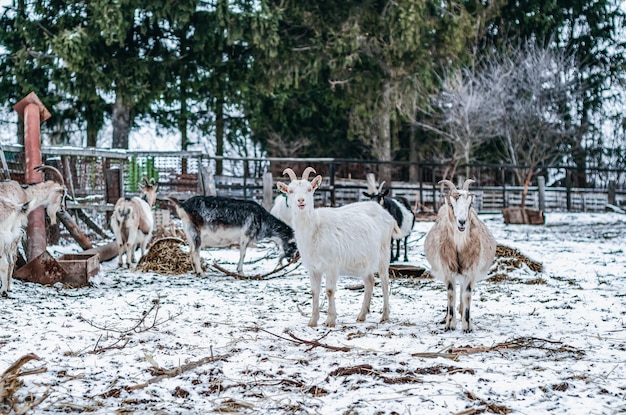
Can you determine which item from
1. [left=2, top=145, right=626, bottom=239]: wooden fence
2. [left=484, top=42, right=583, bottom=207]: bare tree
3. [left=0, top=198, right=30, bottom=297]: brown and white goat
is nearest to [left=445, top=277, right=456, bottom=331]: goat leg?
[left=0, top=198, right=30, bottom=297]: brown and white goat

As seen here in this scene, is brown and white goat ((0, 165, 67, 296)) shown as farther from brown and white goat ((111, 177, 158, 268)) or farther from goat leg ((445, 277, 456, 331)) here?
goat leg ((445, 277, 456, 331))

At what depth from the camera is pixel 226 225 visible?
934cm

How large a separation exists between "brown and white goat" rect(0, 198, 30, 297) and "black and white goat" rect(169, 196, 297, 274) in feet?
7.98

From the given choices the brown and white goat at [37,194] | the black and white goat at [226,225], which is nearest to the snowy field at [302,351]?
the brown and white goat at [37,194]

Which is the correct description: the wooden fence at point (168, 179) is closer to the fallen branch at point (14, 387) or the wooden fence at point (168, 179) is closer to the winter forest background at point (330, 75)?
the winter forest background at point (330, 75)

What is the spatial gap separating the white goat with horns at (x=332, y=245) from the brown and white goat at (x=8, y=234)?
10.8ft

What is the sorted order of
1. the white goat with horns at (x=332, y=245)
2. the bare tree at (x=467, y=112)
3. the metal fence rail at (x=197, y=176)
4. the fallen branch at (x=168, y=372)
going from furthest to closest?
the bare tree at (x=467, y=112) → the metal fence rail at (x=197, y=176) → the white goat with horns at (x=332, y=245) → the fallen branch at (x=168, y=372)

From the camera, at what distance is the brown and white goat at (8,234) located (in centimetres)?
680

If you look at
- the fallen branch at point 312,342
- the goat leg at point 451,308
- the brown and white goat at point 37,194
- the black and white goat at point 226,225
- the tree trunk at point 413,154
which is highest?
the tree trunk at point 413,154

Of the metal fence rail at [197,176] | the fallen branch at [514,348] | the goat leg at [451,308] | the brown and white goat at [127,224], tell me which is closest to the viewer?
the fallen branch at [514,348]

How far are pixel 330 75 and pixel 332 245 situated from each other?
17345 mm

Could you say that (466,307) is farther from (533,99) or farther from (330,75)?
(533,99)

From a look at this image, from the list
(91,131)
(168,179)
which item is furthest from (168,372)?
(91,131)

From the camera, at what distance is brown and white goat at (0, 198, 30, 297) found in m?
6.80
